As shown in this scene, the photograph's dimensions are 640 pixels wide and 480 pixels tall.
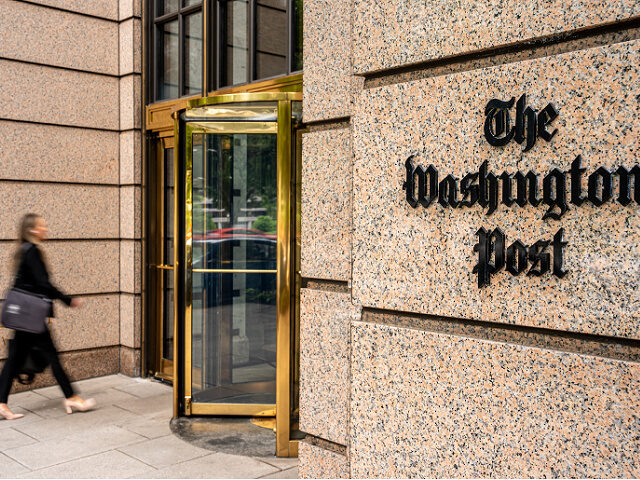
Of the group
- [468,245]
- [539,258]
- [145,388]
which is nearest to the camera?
[539,258]

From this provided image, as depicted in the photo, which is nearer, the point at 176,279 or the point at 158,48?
the point at 176,279

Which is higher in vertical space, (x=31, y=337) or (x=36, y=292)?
(x=36, y=292)

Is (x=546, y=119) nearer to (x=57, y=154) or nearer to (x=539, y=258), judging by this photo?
(x=539, y=258)

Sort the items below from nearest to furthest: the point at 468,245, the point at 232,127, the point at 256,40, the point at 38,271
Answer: the point at 468,245 < the point at 232,127 < the point at 38,271 < the point at 256,40

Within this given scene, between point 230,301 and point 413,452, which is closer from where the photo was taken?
point 413,452

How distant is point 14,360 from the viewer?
614 cm

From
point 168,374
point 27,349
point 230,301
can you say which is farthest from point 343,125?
point 168,374

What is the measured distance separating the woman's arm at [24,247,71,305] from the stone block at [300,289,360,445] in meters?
3.70

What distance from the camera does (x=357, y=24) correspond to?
2.74 metres

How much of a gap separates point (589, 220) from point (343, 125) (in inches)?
51.4

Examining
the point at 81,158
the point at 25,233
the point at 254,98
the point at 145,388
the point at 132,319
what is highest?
the point at 254,98

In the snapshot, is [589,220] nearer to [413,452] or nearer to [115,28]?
[413,452]

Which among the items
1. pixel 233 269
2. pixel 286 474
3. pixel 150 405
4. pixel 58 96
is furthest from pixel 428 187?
pixel 58 96

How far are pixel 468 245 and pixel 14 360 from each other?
530cm
